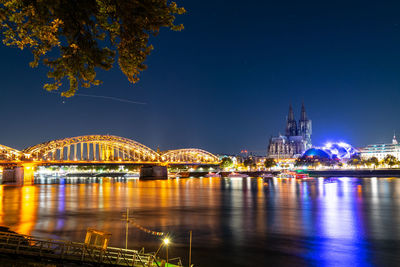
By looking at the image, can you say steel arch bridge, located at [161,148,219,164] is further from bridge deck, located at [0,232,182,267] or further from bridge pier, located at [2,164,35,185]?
bridge deck, located at [0,232,182,267]

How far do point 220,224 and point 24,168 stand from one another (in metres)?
81.6

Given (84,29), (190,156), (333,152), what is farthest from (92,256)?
(333,152)

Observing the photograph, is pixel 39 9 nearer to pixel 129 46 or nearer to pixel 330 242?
pixel 129 46

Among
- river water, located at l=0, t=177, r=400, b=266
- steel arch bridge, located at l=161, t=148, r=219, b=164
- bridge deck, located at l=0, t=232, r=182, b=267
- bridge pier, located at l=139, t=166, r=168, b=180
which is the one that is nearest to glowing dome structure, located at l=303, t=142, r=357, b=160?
steel arch bridge, located at l=161, t=148, r=219, b=164

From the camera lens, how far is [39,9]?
936cm

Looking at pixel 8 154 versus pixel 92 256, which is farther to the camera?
pixel 8 154

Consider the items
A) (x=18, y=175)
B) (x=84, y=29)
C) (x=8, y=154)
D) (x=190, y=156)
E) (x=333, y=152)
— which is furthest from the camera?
(x=333, y=152)

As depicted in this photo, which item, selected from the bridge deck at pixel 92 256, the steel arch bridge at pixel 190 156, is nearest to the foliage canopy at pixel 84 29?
the bridge deck at pixel 92 256

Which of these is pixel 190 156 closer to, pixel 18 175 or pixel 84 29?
pixel 18 175

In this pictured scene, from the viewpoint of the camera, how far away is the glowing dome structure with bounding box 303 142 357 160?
177875 millimetres

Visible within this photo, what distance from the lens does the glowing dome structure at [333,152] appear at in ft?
584

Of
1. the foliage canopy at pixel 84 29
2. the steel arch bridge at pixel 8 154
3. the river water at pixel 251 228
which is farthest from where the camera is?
the steel arch bridge at pixel 8 154

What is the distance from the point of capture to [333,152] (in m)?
187

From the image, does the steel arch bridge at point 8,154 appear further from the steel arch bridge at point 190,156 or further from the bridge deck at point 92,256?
the bridge deck at point 92,256
